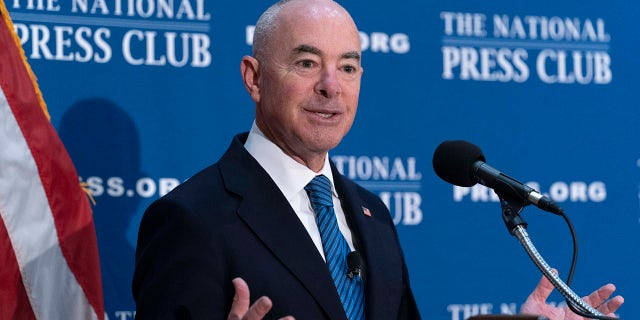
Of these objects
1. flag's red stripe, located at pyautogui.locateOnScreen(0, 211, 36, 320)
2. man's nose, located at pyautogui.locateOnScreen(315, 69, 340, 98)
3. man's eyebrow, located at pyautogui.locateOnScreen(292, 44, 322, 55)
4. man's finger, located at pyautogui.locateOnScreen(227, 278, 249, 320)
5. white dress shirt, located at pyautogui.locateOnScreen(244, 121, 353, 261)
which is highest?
man's eyebrow, located at pyautogui.locateOnScreen(292, 44, 322, 55)

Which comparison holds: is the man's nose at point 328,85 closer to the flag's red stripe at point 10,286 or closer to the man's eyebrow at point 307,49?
the man's eyebrow at point 307,49

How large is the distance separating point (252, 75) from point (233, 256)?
19.6 inches

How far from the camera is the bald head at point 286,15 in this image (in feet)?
7.43

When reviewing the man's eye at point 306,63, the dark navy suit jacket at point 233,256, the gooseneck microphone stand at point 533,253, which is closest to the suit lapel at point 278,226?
the dark navy suit jacket at point 233,256

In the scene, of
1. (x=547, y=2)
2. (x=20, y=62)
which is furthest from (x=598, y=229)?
(x=20, y=62)

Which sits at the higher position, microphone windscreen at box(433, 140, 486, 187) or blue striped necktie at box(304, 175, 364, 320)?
microphone windscreen at box(433, 140, 486, 187)

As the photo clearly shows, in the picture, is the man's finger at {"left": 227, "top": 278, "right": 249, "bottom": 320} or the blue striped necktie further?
the blue striped necktie

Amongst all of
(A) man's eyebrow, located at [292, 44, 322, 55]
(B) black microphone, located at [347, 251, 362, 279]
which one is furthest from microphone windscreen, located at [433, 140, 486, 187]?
(A) man's eyebrow, located at [292, 44, 322, 55]

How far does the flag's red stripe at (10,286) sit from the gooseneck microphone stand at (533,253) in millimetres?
1341

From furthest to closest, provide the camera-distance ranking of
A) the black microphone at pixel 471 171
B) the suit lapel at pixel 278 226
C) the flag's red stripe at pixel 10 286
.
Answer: the flag's red stripe at pixel 10 286 → the suit lapel at pixel 278 226 → the black microphone at pixel 471 171

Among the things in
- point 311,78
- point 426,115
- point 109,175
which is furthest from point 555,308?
point 109,175

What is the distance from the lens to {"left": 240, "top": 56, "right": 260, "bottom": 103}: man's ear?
232cm

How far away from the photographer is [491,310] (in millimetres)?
3178

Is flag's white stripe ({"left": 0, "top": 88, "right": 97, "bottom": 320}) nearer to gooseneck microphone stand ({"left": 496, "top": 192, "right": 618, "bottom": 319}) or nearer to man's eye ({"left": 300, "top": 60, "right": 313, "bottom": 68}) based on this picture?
man's eye ({"left": 300, "top": 60, "right": 313, "bottom": 68})
